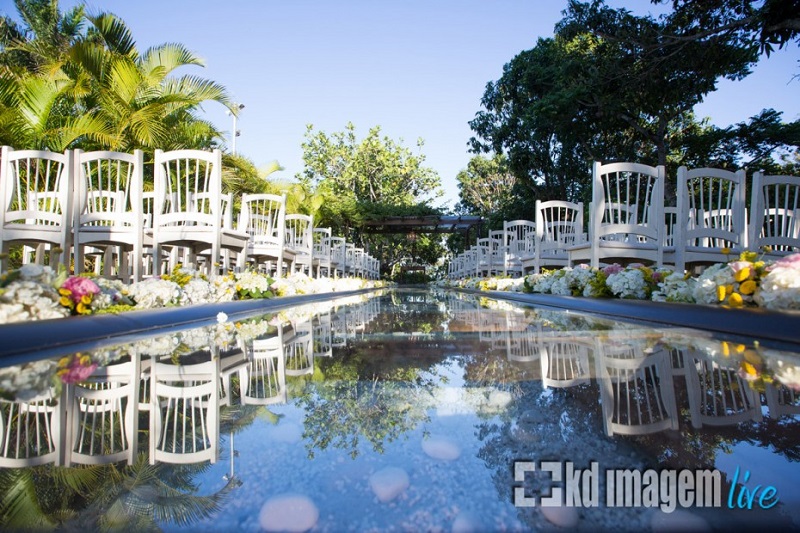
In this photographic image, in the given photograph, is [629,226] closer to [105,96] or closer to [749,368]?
[749,368]

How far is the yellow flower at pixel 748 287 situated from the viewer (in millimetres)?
2195

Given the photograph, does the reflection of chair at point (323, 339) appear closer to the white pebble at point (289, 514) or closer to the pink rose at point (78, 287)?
the pink rose at point (78, 287)

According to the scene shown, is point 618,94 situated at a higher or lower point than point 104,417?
higher

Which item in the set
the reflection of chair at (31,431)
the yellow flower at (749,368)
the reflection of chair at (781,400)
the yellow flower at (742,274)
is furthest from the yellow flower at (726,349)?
the reflection of chair at (31,431)

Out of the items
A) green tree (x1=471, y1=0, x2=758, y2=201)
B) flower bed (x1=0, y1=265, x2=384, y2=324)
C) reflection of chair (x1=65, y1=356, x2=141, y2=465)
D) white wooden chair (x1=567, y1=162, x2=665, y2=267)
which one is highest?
green tree (x1=471, y1=0, x2=758, y2=201)

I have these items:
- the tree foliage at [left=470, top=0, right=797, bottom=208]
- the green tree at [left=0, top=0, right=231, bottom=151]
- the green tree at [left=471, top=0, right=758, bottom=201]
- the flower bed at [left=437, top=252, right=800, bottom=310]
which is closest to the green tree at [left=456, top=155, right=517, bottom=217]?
the tree foliage at [left=470, top=0, right=797, bottom=208]

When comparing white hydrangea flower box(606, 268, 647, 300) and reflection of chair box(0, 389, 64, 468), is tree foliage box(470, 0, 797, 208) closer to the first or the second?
white hydrangea flower box(606, 268, 647, 300)

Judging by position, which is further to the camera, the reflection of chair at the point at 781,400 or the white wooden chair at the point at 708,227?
the white wooden chair at the point at 708,227

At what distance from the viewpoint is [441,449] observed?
2.48 feet

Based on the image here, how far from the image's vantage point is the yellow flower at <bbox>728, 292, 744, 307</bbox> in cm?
224

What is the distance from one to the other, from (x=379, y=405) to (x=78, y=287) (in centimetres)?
194

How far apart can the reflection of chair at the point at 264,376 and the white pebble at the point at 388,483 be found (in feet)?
1.66

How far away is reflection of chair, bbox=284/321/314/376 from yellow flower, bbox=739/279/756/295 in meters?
2.09

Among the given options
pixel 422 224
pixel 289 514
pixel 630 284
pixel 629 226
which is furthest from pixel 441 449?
pixel 422 224
